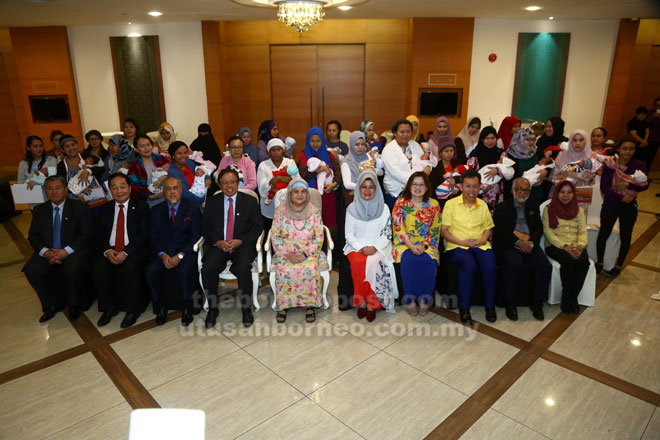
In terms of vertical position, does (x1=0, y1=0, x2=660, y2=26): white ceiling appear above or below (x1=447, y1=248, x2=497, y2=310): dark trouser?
above

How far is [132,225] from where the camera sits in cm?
411

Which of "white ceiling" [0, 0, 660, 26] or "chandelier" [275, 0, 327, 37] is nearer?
"chandelier" [275, 0, 327, 37]

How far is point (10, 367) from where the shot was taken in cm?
336

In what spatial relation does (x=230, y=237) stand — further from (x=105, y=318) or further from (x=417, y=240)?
(x=417, y=240)

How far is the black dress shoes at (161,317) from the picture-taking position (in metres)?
3.97

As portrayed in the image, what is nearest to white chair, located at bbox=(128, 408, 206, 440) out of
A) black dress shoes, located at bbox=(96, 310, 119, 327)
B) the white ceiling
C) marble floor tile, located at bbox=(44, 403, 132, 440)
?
marble floor tile, located at bbox=(44, 403, 132, 440)

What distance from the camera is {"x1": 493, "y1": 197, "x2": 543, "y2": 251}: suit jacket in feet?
13.6

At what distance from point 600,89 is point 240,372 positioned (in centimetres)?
949

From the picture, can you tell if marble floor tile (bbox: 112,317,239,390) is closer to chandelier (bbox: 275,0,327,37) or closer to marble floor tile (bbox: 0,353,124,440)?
marble floor tile (bbox: 0,353,124,440)

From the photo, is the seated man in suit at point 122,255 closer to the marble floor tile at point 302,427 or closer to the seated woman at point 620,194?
the marble floor tile at point 302,427

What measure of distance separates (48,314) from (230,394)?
7.49ft

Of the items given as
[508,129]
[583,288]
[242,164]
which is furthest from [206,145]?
[583,288]

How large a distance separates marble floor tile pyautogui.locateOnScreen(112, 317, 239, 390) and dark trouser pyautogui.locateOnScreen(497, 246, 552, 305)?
2.56 m

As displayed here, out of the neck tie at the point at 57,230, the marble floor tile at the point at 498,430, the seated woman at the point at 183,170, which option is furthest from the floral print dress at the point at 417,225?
the neck tie at the point at 57,230
